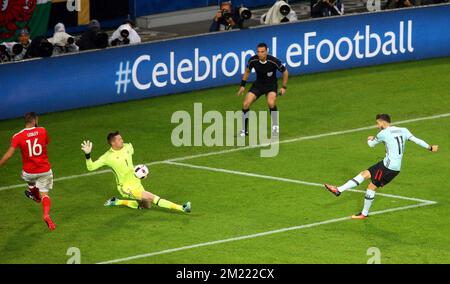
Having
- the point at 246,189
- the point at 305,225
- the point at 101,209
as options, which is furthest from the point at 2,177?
the point at 305,225

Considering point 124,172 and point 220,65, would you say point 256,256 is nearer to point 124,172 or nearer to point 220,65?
point 124,172

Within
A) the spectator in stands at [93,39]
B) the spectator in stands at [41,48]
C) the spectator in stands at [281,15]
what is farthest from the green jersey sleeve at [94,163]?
the spectator in stands at [281,15]

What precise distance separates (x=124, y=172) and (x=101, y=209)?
131 cm

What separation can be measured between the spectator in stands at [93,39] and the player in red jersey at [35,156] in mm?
9664

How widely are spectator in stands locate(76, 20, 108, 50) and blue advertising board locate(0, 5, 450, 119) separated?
321 millimetres

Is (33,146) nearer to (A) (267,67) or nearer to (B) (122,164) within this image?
(B) (122,164)

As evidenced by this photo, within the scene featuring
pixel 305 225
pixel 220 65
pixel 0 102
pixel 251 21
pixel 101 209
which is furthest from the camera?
pixel 251 21

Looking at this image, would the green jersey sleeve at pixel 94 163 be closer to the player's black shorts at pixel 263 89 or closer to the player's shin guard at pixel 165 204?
the player's shin guard at pixel 165 204

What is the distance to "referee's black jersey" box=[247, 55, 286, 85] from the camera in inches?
1185

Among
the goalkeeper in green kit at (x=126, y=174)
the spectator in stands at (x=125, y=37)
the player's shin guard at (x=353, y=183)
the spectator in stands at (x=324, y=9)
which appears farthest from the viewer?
the spectator in stands at (x=324, y=9)

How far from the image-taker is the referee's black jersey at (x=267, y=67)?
3011cm

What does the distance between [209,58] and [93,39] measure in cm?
321
